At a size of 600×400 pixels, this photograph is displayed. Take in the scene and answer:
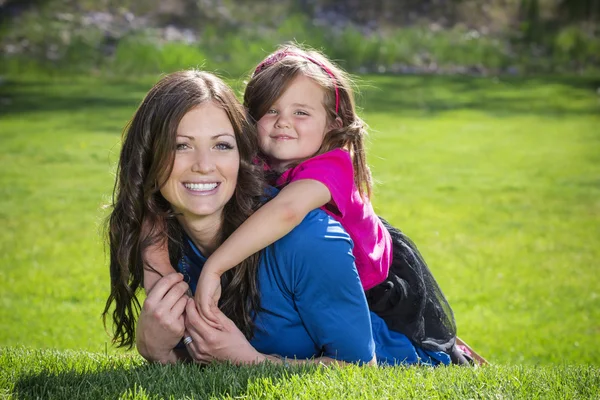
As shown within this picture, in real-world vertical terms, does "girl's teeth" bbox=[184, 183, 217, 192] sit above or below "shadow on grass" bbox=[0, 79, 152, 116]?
above

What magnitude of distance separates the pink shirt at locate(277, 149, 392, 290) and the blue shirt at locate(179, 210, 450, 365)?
174 millimetres

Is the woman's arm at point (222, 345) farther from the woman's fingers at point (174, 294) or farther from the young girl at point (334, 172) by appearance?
the young girl at point (334, 172)

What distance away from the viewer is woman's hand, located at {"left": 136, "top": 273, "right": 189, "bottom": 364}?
344 cm

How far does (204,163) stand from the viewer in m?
3.46

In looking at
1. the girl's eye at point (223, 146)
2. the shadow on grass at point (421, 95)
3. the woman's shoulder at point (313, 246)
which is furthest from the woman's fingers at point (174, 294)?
the shadow on grass at point (421, 95)

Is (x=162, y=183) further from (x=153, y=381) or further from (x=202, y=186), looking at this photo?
(x=153, y=381)

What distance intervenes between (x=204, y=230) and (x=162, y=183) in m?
0.29

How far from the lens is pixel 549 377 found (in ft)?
11.1

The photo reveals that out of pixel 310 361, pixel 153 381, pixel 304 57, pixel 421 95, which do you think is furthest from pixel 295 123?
pixel 421 95

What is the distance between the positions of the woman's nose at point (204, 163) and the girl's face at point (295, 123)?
586 mm

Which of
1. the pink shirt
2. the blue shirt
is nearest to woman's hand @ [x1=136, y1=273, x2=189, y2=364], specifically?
the blue shirt

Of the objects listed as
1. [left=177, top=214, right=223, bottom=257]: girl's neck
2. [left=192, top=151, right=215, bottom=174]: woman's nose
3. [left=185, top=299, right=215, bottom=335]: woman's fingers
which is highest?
[left=192, top=151, right=215, bottom=174]: woman's nose

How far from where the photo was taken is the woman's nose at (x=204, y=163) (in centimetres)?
345

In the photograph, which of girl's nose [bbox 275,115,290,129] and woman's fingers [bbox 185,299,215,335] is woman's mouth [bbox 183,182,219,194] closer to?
woman's fingers [bbox 185,299,215,335]
